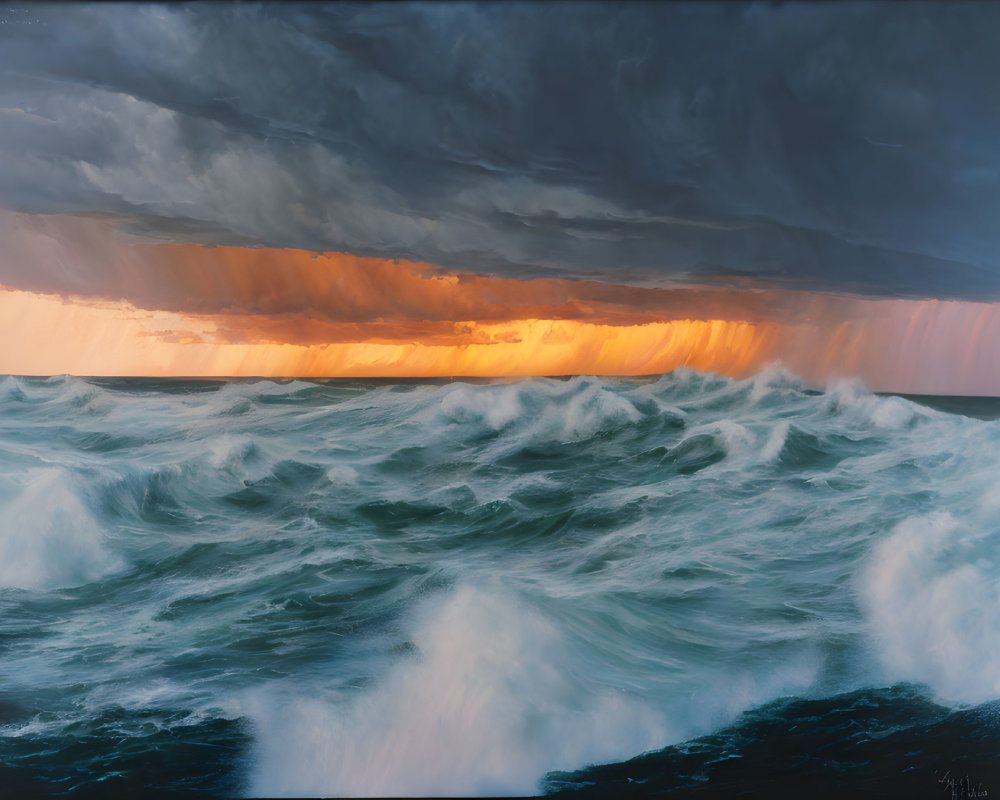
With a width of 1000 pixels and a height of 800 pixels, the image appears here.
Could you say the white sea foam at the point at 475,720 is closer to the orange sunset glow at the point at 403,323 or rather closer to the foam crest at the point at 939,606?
the foam crest at the point at 939,606

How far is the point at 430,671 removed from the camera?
2.70 metres

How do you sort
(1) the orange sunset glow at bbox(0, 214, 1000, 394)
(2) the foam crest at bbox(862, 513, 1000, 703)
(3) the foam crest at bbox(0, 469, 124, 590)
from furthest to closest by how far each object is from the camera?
(1) the orange sunset glow at bbox(0, 214, 1000, 394), (3) the foam crest at bbox(0, 469, 124, 590), (2) the foam crest at bbox(862, 513, 1000, 703)

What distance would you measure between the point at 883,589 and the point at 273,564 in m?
2.88

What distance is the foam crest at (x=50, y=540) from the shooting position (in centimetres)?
319

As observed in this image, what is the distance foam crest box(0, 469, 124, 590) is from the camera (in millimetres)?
3191

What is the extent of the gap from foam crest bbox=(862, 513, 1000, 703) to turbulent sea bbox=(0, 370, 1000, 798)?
0.5 inches

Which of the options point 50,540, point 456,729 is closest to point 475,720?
point 456,729

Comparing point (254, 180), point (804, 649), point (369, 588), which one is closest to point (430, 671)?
point (369, 588)

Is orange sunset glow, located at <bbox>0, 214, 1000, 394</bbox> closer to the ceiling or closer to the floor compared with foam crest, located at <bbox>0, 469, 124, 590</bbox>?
closer to the ceiling

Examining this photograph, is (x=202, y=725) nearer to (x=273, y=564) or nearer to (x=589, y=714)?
(x=273, y=564)

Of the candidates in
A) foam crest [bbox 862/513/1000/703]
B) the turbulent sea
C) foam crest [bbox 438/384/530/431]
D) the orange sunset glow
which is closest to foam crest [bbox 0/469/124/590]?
the turbulent sea
